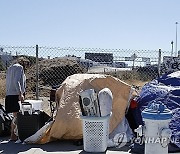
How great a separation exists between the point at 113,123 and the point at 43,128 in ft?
4.50

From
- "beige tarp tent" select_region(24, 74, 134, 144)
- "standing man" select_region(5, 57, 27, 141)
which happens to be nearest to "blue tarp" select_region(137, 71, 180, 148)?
"beige tarp tent" select_region(24, 74, 134, 144)

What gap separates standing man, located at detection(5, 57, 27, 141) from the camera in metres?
8.07

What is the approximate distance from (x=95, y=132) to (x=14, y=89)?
2204 mm

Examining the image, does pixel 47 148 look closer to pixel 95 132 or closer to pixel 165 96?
pixel 95 132

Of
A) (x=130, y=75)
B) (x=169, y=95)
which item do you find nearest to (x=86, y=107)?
(x=169, y=95)

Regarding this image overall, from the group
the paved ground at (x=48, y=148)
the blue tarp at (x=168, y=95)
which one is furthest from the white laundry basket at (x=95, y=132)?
the blue tarp at (x=168, y=95)

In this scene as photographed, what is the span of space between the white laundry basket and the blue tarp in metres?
1.27

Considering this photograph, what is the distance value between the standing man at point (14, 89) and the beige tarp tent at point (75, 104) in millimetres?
746

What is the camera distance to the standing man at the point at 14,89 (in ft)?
26.5

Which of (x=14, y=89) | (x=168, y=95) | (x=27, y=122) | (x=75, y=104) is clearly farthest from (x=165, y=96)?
(x=14, y=89)

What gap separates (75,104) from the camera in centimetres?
772

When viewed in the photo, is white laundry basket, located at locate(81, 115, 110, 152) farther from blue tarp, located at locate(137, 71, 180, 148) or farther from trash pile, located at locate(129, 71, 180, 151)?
blue tarp, located at locate(137, 71, 180, 148)

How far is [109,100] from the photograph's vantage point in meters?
7.02

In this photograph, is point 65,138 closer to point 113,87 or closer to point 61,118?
point 61,118
